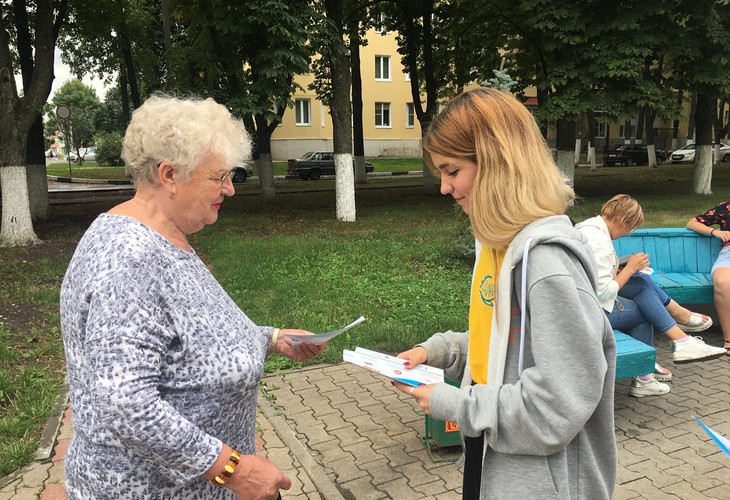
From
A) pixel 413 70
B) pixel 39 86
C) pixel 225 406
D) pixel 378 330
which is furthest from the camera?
pixel 413 70

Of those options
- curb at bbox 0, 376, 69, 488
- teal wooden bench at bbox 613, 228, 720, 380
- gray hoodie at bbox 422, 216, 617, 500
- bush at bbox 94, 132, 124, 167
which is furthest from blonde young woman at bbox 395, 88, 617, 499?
bush at bbox 94, 132, 124, 167

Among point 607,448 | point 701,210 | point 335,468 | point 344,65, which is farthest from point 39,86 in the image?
point 701,210

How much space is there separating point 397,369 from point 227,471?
581 mm

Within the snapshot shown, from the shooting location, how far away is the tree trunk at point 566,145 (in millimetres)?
14348

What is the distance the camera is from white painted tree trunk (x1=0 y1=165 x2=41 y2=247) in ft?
34.4

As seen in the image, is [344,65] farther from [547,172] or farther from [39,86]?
[547,172]

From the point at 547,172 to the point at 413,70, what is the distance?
19260mm

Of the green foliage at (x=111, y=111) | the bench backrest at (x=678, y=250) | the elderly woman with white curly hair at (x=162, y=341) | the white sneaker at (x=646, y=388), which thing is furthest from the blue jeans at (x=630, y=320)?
the green foliage at (x=111, y=111)

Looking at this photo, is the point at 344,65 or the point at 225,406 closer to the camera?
the point at 225,406

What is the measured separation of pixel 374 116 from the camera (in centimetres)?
4425

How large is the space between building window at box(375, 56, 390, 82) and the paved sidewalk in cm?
4148

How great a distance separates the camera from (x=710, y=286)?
5.72m

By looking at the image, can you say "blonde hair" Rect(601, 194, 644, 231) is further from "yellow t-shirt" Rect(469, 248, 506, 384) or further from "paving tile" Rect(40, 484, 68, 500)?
"paving tile" Rect(40, 484, 68, 500)

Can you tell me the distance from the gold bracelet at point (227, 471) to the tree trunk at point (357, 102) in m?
19.3
